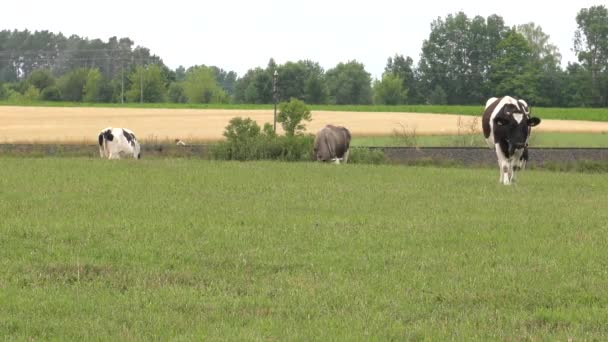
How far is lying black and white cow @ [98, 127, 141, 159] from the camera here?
38.2 meters

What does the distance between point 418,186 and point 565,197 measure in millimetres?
3652

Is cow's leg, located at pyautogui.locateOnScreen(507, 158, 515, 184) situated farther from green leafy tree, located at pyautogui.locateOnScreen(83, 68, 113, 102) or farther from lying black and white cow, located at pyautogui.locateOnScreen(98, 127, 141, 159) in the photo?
green leafy tree, located at pyautogui.locateOnScreen(83, 68, 113, 102)

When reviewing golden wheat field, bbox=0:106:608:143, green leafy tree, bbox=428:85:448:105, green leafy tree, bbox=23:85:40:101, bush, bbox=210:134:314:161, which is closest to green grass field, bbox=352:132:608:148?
golden wheat field, bbox=0:106:608:143

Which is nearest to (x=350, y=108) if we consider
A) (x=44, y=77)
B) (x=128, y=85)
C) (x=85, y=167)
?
(x=128, y=85)

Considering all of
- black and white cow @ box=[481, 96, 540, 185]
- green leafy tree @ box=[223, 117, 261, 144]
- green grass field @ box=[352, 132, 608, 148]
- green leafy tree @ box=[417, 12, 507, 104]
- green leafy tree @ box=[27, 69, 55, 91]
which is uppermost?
green leafy tree @ box=[417, 12, 507, 104]

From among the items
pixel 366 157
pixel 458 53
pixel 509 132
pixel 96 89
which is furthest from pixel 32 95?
pixel 509 132

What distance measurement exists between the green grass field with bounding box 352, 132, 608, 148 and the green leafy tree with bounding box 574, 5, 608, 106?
155ft

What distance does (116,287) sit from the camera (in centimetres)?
1008

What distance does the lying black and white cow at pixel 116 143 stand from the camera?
38.2 metres

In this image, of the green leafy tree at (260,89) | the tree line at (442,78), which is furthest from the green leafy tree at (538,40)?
the green leafy tree at (260,89)

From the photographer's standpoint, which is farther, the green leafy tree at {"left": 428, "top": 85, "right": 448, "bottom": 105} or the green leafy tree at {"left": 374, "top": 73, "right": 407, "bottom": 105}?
the green leafy tree at {"left": 374, "top": 73, "right": 407, "bottom": 105}

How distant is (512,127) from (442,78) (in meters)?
102

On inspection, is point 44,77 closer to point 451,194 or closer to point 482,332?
point 451,194

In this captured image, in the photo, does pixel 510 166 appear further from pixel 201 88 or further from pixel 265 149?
pixel 201 88
